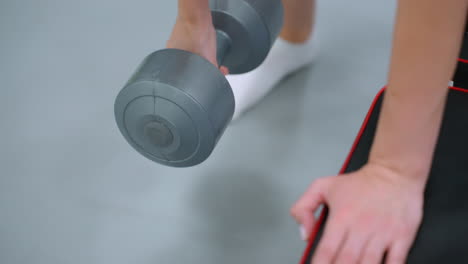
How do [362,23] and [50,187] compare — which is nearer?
[50,187]

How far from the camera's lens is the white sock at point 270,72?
4.00ft

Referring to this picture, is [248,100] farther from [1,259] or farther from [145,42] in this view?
[1,259]

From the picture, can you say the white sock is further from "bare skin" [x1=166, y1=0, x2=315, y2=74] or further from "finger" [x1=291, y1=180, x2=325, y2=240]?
"finger" [x1=291, y1=180, x2=325, y2=240]

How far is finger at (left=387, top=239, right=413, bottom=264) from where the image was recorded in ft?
1.96

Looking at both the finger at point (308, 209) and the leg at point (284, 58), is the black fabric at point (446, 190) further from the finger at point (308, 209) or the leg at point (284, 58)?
the leg at point (284, 58)

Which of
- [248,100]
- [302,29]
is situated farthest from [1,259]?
[302,29]

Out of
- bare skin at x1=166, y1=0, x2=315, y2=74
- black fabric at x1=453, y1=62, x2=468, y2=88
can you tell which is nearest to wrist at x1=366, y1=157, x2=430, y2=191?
black fabric at x1=453, y1=62, x2=468, y2=88

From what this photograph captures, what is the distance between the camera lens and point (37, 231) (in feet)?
3.37

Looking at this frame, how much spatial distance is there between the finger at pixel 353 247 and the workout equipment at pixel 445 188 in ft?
0.13

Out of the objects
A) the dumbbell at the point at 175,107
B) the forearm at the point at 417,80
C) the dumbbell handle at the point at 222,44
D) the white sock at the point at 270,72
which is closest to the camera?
the forearm at the point at 417,80

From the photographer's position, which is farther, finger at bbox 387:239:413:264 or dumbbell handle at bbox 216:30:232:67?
dumbbell handle at bbox 216:30:232:67

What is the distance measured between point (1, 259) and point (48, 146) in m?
0.28

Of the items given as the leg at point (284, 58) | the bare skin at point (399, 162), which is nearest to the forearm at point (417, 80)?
the bare skin at point (399, 162)

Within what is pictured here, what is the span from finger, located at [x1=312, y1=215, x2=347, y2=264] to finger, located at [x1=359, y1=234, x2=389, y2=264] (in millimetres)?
30
